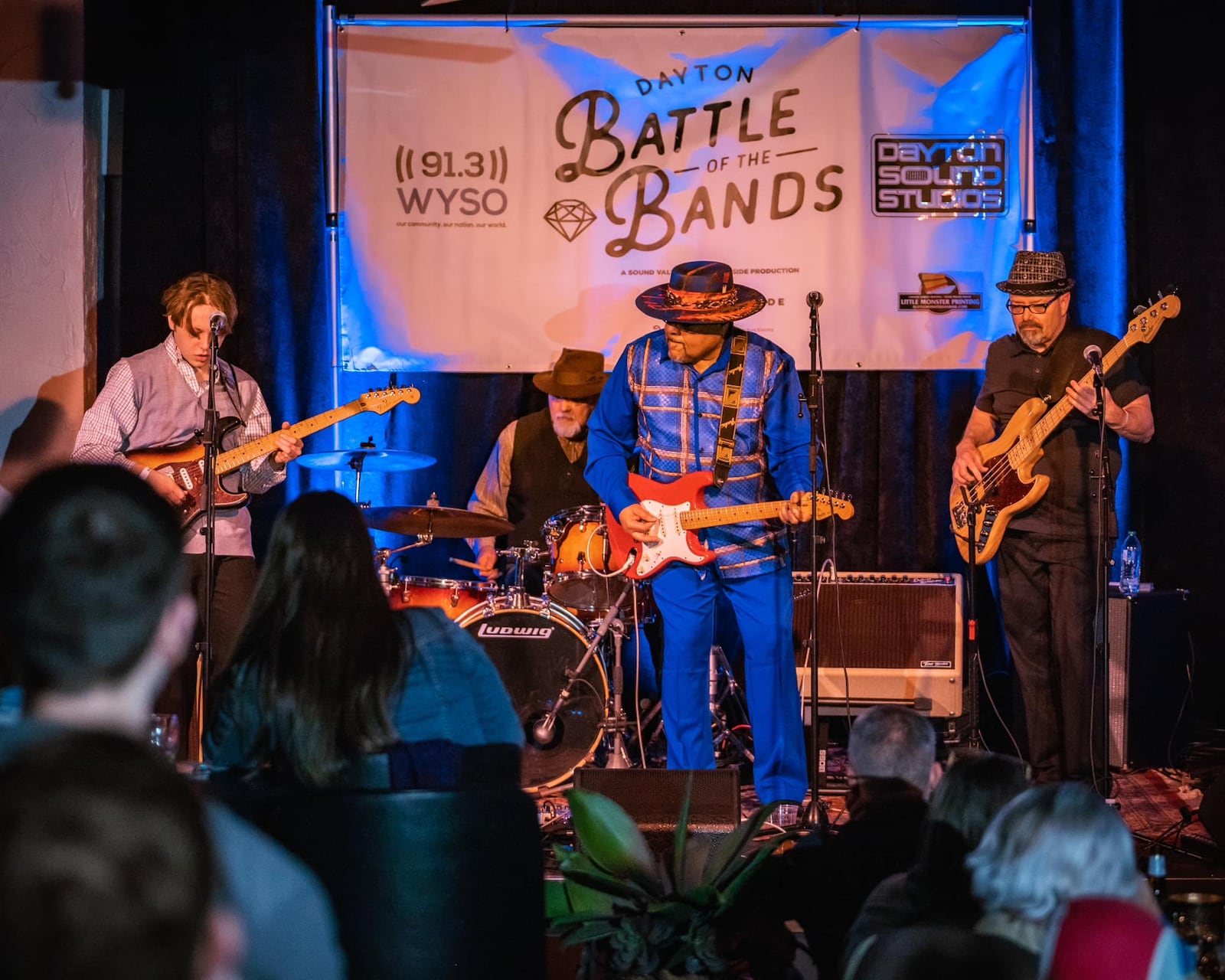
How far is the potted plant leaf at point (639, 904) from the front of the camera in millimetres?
2705

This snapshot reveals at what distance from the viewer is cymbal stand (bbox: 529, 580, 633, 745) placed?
20.8 ft

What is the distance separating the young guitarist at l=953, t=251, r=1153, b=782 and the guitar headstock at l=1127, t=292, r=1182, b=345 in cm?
16

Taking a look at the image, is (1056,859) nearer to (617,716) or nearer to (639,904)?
(639,904)

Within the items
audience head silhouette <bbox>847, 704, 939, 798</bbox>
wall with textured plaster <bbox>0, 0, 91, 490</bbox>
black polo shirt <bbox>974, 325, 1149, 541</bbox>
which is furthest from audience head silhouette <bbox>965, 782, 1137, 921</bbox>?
wall with textured plaster <bbox>0, 0, 91, 490</bbox>

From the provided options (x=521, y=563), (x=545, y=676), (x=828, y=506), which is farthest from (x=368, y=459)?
(x=828, y=506)

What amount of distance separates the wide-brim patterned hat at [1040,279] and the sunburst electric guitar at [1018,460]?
14.1 inches

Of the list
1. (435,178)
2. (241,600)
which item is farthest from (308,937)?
(435,178)

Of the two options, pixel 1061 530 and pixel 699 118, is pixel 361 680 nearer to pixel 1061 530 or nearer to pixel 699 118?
pixel 1061 530

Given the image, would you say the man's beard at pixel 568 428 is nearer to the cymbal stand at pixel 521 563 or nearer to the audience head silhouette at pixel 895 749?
the cymbal stand at pixel 521 563

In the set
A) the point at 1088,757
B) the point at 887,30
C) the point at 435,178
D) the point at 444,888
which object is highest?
the point at 887,30

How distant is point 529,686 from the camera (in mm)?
6496

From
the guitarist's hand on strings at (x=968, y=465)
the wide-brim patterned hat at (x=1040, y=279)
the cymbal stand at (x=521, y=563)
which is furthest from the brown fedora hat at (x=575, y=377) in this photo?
the wide-brim patterned hat at (x=1040, y=279)

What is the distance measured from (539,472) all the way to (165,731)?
3.84 meters

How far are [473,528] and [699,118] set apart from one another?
8.30ft
